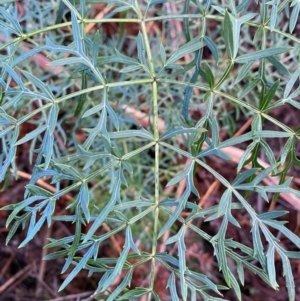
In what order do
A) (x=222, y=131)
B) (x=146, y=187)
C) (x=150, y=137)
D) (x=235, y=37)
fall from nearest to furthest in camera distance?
(x=235, y=37) → (x=150, y=137) → (x=146, y=187) → (x=222, y=131)

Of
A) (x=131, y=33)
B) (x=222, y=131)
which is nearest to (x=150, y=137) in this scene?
(x=222, y=131)

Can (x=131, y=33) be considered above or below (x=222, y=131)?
above

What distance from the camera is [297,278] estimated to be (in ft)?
6.00

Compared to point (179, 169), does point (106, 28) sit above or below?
above

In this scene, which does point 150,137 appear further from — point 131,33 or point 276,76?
point 131,33

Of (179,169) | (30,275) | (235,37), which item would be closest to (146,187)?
(179,169)

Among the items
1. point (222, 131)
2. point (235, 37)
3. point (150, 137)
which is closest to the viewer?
point (235, 37)

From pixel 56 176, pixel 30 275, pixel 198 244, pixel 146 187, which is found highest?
pixel 56 176

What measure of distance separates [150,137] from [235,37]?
0.81 ft

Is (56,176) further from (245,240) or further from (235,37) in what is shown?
(245,240)

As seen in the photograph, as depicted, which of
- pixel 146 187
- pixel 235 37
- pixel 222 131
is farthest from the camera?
pixel 222 131

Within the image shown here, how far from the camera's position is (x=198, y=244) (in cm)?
186

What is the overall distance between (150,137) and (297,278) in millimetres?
→ 1188

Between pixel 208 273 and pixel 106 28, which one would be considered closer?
pixel 208 273
